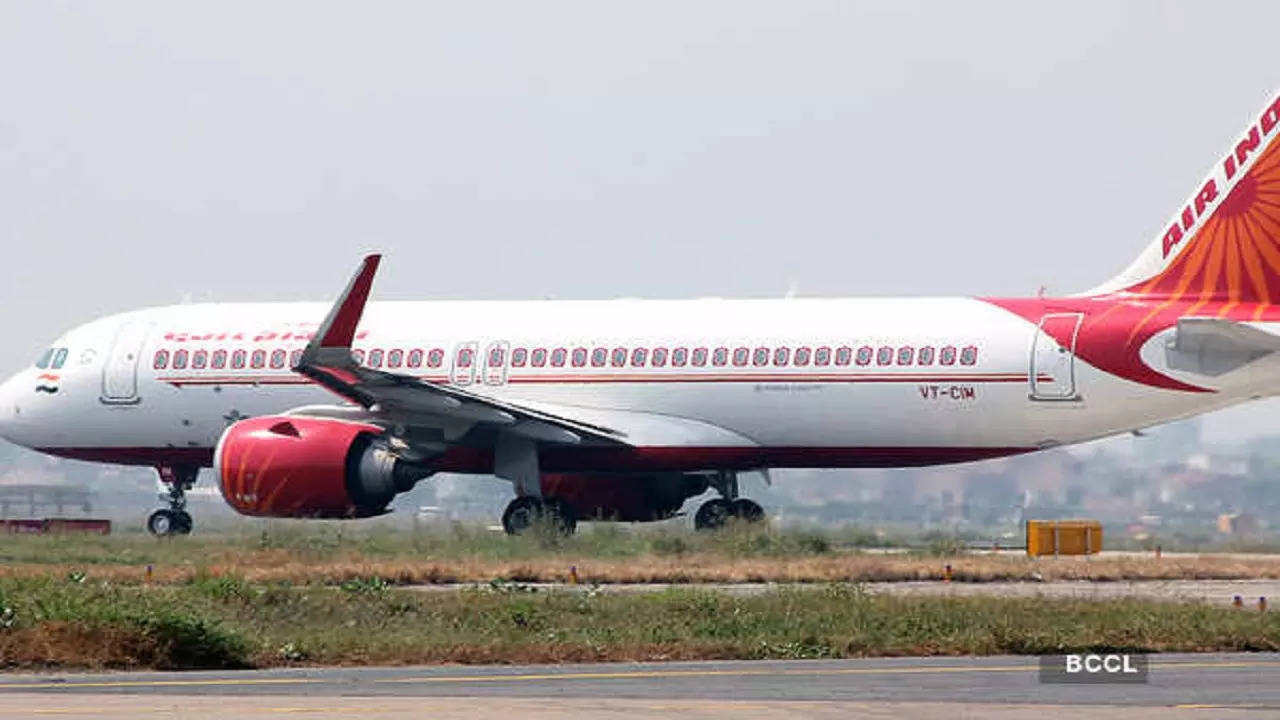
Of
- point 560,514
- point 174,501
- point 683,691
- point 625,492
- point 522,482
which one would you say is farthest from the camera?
point 174,501

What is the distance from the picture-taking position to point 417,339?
41.6 meters

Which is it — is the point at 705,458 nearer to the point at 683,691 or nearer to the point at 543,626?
the point at 543,626

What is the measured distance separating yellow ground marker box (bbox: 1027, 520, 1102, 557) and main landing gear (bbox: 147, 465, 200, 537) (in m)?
15.0

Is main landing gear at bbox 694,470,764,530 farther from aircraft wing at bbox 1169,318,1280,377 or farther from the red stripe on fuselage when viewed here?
aircraft wing at bbox 1169,318,1280,377

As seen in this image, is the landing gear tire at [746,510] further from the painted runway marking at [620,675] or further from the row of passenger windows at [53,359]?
the painted runway marking at [620,675]

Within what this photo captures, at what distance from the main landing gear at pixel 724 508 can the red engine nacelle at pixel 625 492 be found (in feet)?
1.70

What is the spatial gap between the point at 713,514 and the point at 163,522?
10.1 metres

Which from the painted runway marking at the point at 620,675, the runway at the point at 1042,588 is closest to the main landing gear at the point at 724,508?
the runway at the point at 1042,588

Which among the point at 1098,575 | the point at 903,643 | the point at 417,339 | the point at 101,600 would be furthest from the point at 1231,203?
the point at 101,600

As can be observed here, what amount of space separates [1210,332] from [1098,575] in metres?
5.73

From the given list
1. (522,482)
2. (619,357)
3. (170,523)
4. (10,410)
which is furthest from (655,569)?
(10,410)

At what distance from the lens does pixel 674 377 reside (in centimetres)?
3962

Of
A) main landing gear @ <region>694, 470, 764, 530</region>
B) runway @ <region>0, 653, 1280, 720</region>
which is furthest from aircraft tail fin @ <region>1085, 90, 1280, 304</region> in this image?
runway @ <region>0, 653, 1280, 720</region>

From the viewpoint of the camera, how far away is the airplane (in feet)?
119
